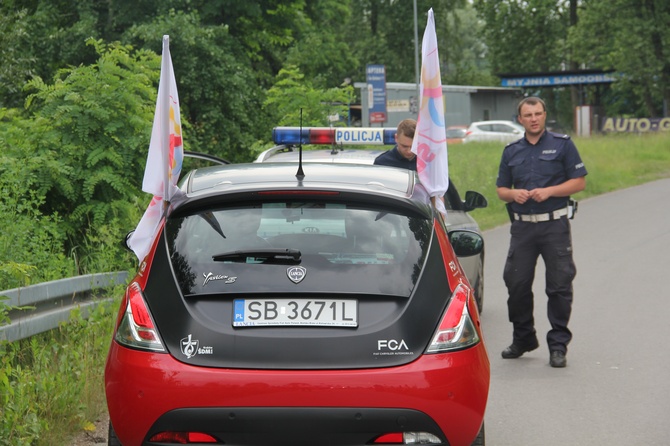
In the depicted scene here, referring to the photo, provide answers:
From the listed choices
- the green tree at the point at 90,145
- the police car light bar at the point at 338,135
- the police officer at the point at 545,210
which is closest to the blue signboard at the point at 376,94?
the green tree at the point at 90,145

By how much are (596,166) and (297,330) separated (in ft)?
88.8

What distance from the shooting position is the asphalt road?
21.2ft

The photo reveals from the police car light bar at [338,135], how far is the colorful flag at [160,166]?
4.46 metres

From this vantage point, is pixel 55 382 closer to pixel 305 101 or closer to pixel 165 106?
pixel 165 106

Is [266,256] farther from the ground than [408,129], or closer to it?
closer to it

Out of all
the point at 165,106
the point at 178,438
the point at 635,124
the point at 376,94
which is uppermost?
the point at 165,106

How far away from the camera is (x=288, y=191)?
5.01 m

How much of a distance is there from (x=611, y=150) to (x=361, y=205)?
3114 cm

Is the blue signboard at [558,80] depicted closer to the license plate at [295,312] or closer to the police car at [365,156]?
the police car at [365,156]

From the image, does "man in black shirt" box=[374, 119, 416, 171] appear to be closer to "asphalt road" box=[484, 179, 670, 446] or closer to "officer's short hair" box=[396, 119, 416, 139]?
"officer's short hair" box=[396, 119, 416, 139]

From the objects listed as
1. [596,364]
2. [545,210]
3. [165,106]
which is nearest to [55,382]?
[165,106]

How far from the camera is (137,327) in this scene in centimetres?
477

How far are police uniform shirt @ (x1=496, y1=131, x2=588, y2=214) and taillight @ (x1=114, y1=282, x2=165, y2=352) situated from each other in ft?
13.3

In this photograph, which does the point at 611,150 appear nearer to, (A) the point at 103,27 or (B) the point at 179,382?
(A) the point at 103,27
